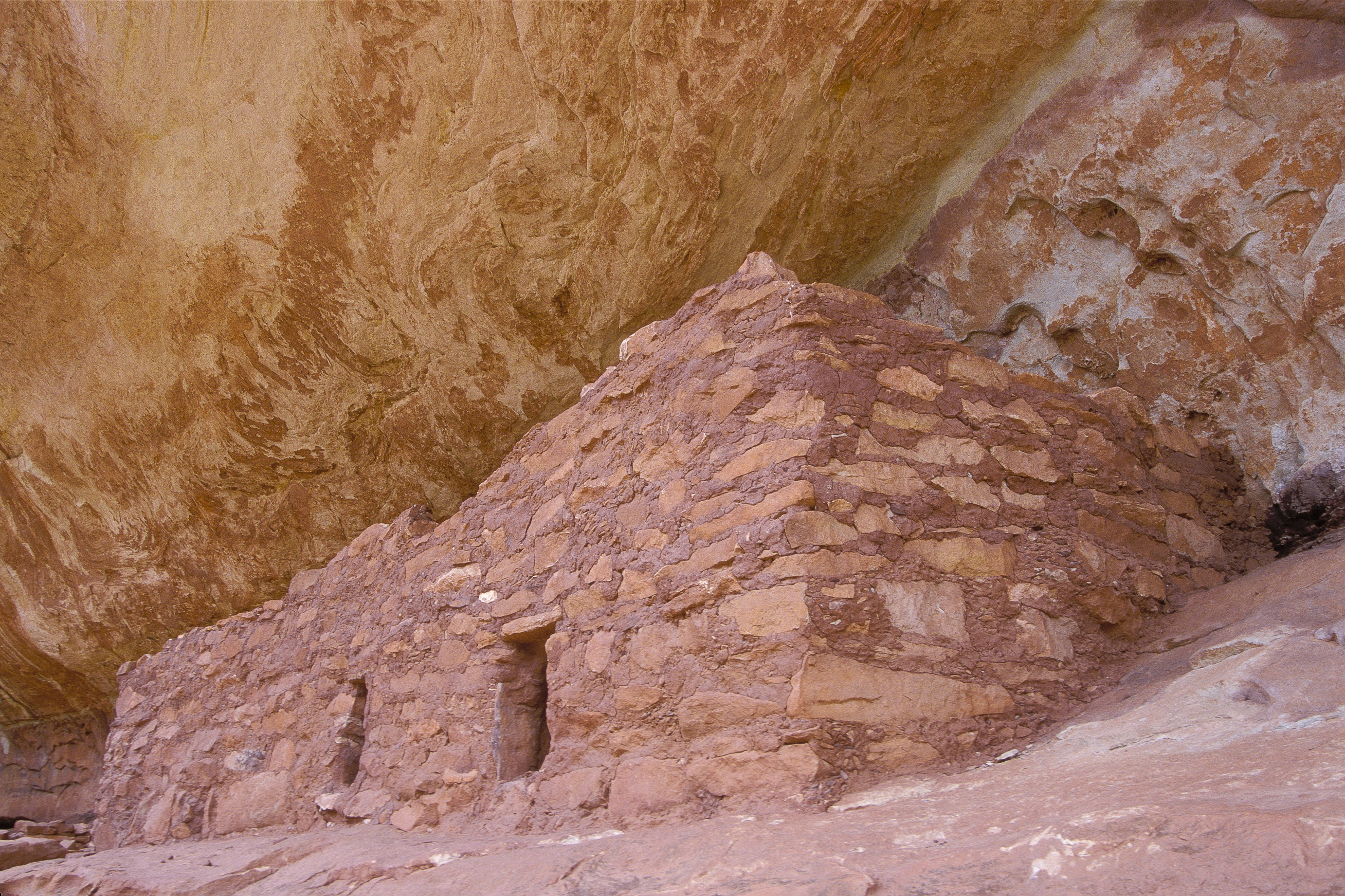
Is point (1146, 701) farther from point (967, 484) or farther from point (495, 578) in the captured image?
point (495, 578)

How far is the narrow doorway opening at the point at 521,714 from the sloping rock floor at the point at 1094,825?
1.37 ft

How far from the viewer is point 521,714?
3.56 meters

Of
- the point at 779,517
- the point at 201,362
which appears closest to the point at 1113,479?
the point at 779,517

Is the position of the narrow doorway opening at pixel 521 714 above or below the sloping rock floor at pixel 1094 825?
above

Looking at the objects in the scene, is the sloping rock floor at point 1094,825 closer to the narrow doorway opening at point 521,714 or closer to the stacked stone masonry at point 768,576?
the stacked stone masonry at point 768,576

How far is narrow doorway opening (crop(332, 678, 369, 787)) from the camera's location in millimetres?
4195

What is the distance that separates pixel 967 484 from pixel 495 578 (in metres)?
1.85

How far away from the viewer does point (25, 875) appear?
3691mm

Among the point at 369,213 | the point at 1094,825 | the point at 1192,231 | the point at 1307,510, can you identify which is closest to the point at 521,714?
the point at 1094,825

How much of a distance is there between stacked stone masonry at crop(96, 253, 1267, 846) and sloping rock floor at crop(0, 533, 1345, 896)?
0.17m

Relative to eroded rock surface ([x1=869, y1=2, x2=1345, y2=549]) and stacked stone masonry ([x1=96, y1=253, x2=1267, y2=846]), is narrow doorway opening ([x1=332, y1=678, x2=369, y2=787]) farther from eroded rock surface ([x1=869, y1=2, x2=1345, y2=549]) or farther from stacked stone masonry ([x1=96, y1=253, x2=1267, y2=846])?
eroded rock surface ([x1=869, y1=2, x2=1345, y2=549])

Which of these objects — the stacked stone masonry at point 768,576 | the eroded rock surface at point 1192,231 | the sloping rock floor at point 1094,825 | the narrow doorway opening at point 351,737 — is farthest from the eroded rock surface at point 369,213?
the sloping rock floor at point 1094,825

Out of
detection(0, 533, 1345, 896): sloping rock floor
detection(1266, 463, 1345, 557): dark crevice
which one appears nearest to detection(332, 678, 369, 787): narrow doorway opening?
detection(0, 533, 1345, 896): sloping rock floor

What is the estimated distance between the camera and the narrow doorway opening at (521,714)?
346cm
